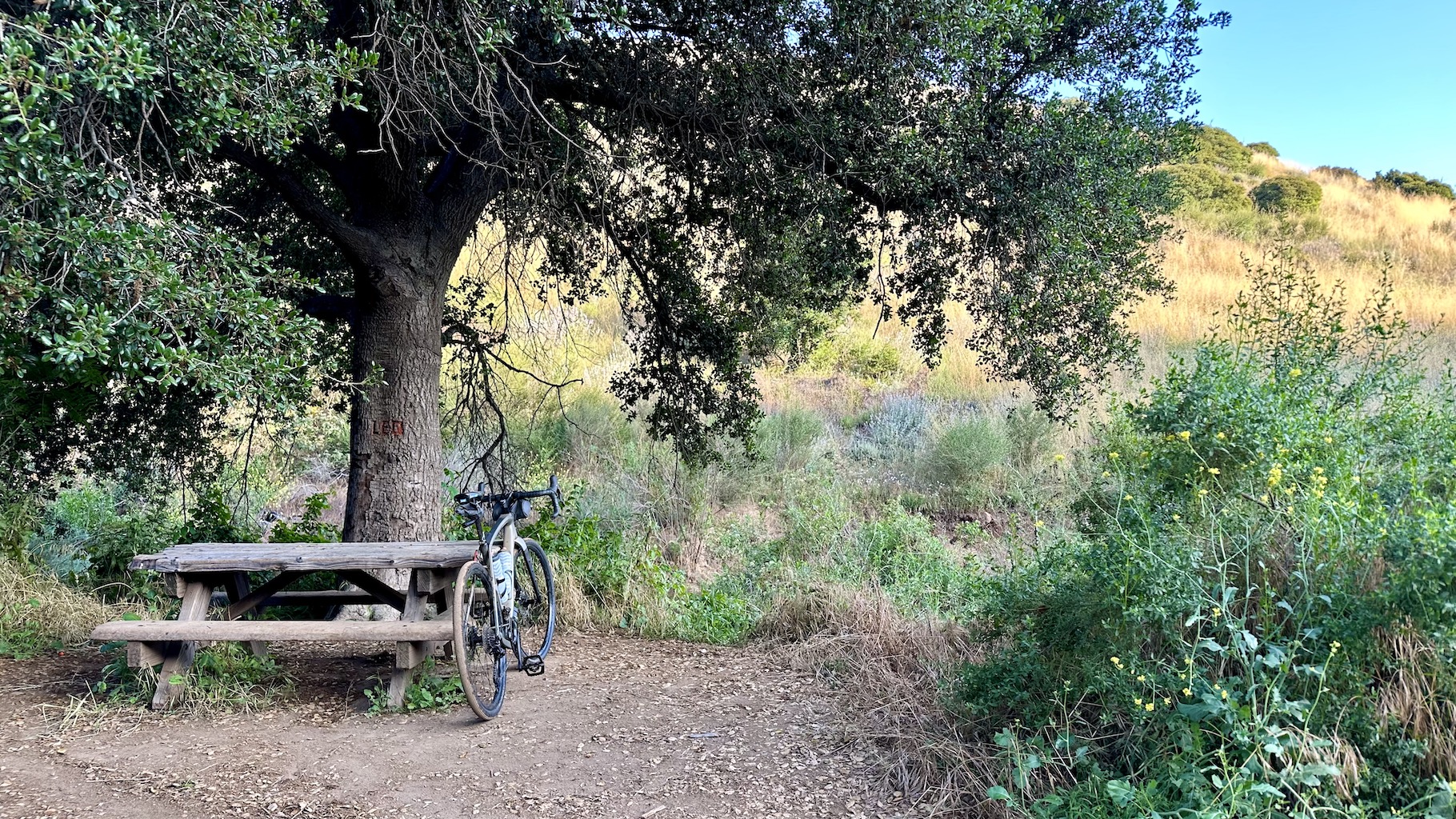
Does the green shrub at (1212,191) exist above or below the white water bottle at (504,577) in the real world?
above

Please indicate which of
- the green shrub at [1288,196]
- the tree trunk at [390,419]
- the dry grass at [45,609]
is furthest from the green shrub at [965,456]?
the green shrub at [1288,196]

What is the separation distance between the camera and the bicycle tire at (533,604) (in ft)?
17.8

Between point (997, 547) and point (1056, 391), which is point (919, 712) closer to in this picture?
point (1056, 391)

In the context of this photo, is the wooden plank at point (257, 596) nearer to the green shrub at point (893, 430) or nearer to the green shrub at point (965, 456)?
the green shrub at point (965, 456)

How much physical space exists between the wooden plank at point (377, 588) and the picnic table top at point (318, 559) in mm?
330

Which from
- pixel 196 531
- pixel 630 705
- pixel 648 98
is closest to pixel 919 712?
pixel 630 705

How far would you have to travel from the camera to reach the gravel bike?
185 inches

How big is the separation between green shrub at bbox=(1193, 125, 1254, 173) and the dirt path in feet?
107

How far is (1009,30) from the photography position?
476 cm

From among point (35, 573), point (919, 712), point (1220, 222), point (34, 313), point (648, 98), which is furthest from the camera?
point (1220, 222)

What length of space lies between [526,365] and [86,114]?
1137 cm

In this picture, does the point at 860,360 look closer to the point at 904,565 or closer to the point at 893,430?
the point at 893,430

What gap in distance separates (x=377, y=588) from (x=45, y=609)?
2.40 m

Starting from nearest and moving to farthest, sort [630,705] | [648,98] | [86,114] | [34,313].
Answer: [34,313]
[86,114]
[630,705]
[648,98]
